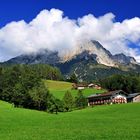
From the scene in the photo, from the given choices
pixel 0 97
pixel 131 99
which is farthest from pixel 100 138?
pixel 131 99

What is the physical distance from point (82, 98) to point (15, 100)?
2666 cm

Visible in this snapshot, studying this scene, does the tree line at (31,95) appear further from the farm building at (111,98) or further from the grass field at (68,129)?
the grass field at (68,129)

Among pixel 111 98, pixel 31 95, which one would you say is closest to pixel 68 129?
pixel 31 95

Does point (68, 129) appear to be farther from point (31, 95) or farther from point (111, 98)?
point (111, 98)

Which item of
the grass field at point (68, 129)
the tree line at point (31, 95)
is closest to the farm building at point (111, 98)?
the tree line at point (31, 95)

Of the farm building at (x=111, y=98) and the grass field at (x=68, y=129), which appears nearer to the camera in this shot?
the grass field at (x=68, y=129)

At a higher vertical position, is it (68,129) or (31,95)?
(31,95)

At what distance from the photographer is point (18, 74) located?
160875 millimetres

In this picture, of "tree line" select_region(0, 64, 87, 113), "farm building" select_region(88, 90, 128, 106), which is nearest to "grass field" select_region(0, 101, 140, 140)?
"tree line" select_region(0, 64, 87, 113)

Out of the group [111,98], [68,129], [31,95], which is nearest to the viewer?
[68,129]

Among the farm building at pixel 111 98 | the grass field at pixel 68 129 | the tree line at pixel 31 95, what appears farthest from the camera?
the farm building at pixel 111 98

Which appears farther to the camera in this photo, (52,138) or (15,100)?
(15,100)

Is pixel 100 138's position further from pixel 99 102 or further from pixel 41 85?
pixel 99 102

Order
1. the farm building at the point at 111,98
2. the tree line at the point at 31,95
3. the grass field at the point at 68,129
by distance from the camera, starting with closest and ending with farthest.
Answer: the grass field at the point at 68,129
the tree line at the point at 31,95
the farm building at the point at 111,98
